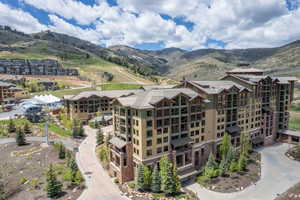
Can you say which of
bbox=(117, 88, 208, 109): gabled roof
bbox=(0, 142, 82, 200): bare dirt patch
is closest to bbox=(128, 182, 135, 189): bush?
bbox=(0, 142, 82, 200): bare dirt patch

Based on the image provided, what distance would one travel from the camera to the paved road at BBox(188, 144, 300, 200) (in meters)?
35.8

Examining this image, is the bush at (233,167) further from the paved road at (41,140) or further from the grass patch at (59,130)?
the grass patch at (59,130)

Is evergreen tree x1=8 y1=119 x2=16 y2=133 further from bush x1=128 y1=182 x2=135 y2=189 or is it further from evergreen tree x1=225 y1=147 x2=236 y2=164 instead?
evergreen tree x1=225 y1=147 x2=236 y2=164

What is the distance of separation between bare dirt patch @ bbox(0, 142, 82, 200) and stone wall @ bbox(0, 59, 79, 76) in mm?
127093

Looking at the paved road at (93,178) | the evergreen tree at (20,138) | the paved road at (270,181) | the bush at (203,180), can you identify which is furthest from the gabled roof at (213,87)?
the evergreen tree at (20,138)

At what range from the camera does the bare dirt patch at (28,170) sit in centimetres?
3412

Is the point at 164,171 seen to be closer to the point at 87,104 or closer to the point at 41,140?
the point at 41,140

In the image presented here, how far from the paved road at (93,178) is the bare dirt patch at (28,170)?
8.16ft

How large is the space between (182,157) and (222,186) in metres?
9.68

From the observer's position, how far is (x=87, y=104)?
79688mm

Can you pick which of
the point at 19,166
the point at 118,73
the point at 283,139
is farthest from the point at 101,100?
the point at 118,73

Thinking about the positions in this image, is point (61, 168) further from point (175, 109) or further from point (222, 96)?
point (222, 96)

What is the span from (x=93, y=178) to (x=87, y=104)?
44.6 meters

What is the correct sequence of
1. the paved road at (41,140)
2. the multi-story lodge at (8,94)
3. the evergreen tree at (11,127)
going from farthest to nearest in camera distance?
1. the multi-story lodge at (8,94)
2. the evergreen tree at (11,127)
3. the paved road at (41,140)
